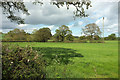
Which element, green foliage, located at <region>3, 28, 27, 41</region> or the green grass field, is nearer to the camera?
the green grass field

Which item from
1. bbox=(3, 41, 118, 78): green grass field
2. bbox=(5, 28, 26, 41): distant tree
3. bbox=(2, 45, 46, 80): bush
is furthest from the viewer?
bbox=(5, 28, 26, 41): distant tree

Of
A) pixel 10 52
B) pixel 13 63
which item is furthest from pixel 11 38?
pixel 13 63

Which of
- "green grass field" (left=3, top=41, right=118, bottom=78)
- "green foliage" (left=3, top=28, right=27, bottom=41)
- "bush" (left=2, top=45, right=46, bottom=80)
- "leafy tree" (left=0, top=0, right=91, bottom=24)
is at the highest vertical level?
"leafy tree" (left=0, top=0, right=91, bottom=24)

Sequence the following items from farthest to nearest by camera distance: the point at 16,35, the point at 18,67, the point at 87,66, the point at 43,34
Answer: the point at 43,34, the point at 16,35, the point at 87,66, the point at 18,67

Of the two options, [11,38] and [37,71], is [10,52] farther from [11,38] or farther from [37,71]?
[11,38]

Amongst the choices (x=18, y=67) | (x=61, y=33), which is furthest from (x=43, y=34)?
(x=18, y=67)

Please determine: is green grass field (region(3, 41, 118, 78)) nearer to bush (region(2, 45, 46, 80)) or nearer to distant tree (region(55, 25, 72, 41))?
bush (region(2, 45, 46, 80))

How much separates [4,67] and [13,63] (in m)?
0.21

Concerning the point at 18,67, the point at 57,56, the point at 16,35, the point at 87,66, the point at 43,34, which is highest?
the point at 43,34

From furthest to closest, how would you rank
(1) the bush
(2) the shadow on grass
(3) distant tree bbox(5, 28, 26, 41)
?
(2) the shadow on grass < (3) distant tree bbox(5, 28, 26, 41) < (1) the bush

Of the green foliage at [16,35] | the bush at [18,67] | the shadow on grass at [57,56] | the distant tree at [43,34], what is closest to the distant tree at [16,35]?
the green foliage at [16,35]

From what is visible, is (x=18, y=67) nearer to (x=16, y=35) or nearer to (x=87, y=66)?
(x=16, y=35)

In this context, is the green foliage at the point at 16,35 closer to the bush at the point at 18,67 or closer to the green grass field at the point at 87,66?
the green grass field at the point at 87,66

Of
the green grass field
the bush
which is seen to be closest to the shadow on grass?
the green grass field
